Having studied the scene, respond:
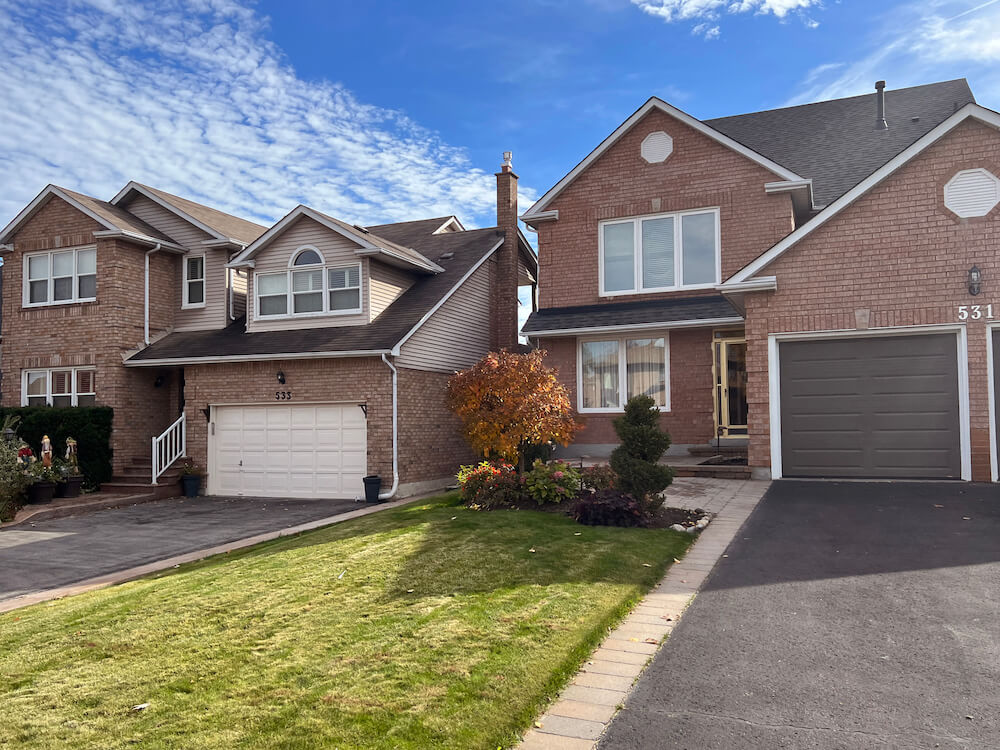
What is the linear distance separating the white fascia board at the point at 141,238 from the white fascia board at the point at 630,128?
9.69 metres

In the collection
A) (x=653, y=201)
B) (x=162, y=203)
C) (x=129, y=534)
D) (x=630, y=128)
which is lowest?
(x=129, y=534)

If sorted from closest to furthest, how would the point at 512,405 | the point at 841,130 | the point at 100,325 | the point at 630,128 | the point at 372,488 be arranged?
the point at 512,405, the point at 372,488, the point at 630,128, the point at 100,325, the point at 841,130

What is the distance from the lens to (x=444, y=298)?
18938mm

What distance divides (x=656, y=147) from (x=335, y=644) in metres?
16.3

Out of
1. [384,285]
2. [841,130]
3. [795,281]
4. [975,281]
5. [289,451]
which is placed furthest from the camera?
[841,130]

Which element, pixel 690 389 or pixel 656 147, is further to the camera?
pixel 656 147

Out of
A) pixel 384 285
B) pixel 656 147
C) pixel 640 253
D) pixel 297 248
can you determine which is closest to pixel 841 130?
pixel 656 147

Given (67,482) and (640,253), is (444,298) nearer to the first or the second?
(640,253)

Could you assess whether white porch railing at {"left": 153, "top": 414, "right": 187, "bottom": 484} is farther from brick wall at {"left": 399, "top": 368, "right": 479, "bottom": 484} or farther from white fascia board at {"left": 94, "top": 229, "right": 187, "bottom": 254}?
brick wall at {"left": 399, "top": 368, "right": 479, "bottom": 484}

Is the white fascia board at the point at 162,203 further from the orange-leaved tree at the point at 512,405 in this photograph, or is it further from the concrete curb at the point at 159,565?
the orange-leaved tree at the point at 512,405

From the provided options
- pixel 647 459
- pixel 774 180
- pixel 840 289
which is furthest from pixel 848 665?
pixel 774 180

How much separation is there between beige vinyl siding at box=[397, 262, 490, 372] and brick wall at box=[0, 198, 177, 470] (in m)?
7.80

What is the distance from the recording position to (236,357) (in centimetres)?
1817

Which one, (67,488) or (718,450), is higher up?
(718,450)
